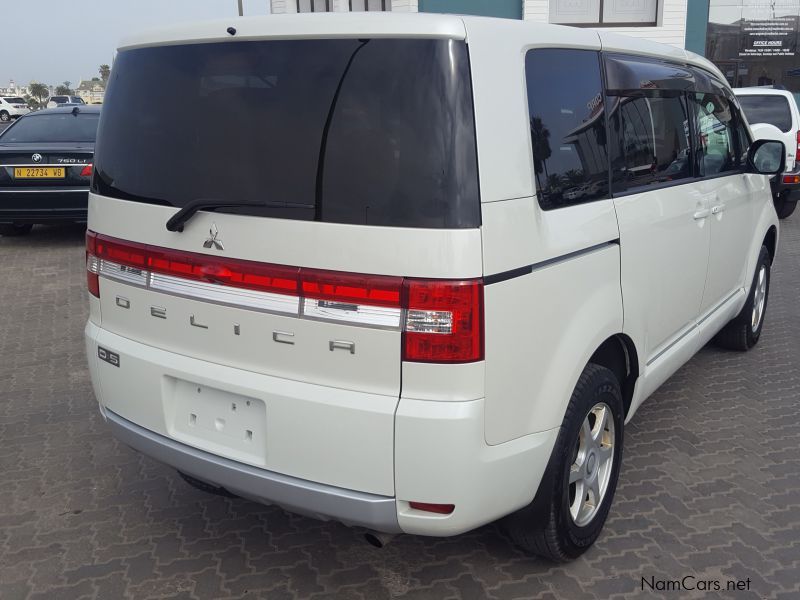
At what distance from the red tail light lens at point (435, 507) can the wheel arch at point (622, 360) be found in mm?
905

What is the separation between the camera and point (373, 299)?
2215mm

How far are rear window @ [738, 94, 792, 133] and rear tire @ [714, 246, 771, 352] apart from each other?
6.61 meters

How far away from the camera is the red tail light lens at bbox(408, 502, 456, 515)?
231 centimetres

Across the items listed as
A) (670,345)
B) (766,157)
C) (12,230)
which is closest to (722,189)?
(766,157)

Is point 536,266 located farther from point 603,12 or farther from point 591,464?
point 603,12

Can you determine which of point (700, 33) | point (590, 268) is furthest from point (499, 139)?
point (700, 33)

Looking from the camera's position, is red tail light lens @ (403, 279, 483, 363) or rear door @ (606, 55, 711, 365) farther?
rear door @ (606, 55, 711, 365)

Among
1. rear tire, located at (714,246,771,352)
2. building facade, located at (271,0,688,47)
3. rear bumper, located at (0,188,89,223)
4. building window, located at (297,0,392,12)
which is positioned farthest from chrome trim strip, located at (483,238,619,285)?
building window, located at (297,0,392,12)

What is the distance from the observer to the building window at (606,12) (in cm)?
1811

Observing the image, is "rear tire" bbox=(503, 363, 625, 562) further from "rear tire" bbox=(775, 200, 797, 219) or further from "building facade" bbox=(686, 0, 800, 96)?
"building facade" bbox=(686, 0, 800, 96)

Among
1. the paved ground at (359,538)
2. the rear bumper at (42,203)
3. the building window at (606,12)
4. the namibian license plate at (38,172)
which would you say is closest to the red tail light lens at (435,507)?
the paved ground at (359,538)

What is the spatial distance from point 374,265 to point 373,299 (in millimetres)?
98

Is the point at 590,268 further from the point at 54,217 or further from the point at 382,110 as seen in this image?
the point at 54,217

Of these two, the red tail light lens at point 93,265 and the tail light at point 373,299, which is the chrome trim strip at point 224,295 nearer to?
the tail light at point 373,299
